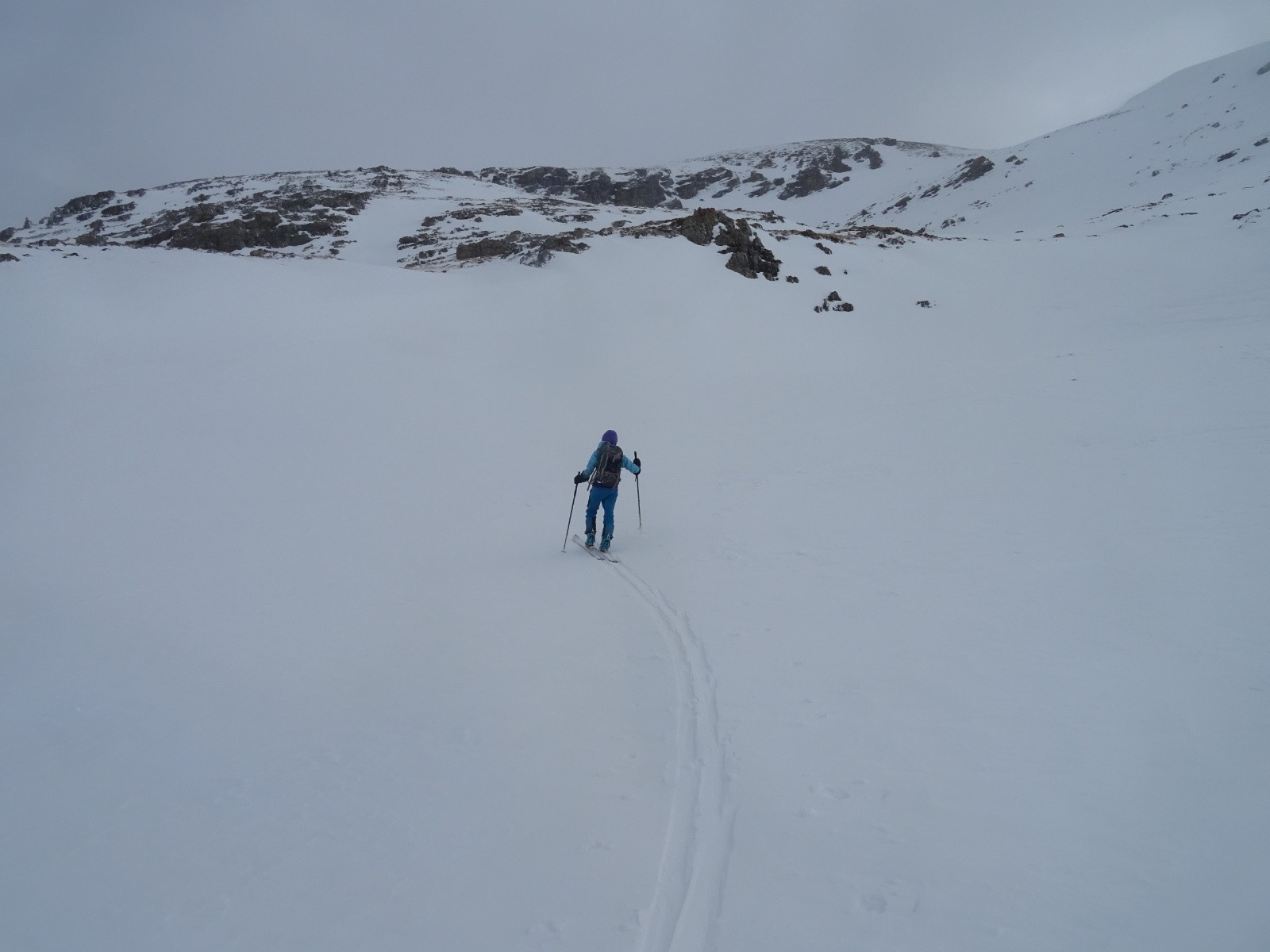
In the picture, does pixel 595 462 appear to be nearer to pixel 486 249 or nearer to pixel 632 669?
pixel 632 669

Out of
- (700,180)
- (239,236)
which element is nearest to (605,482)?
(239,236)

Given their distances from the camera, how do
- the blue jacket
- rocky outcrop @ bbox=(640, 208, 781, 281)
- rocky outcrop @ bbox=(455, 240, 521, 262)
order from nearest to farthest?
the blue jacket
rocky outcrop @ bbox=(640, 208, 781, 281)
rocky outcrop @ bbox=(455, 240, 521, 262)

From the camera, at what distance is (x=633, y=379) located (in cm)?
2020

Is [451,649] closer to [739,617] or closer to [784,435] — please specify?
[739,617]

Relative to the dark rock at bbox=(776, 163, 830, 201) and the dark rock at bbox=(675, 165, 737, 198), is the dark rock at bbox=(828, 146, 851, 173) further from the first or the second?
the dark rock at bbox=(675, 165, 737, 198)

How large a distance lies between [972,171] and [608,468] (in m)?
84.4

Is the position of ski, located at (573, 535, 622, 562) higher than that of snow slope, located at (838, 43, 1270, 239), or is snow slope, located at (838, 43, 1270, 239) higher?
snow slope, located at (838, 43, 1270, 239)

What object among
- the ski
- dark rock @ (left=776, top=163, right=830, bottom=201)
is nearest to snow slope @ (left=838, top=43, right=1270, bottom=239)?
dark rock @ (left=776, top=163, right=830, bottom=201)

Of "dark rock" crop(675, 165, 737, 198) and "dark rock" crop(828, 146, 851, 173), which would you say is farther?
"dark rock" crop(675, 165, 737, 198)

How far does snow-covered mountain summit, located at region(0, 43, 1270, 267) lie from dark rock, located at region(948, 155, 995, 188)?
340mm

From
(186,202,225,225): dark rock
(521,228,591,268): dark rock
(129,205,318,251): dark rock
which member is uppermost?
(186,202,225,225): dark rock

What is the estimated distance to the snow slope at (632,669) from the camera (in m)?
3.60

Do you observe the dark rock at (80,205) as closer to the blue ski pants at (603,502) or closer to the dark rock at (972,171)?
the blue ski pants at (603,502)

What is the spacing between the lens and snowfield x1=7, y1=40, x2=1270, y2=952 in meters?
3.60
